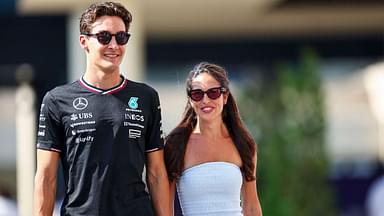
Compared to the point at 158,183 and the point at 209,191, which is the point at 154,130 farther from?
the point at 209,191

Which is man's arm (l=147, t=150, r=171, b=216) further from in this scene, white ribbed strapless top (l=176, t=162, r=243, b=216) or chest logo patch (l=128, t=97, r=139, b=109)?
chest logo patch (l=128, t=97, r=139, b=109)

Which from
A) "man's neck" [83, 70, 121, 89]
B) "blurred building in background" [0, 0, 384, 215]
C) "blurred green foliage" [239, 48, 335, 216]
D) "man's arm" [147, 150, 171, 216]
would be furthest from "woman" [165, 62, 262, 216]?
"blurred green foliage" [239, 48, 335, 216]

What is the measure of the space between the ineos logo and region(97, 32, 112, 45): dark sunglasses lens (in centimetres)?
28

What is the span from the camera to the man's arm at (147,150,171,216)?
5.36 metres

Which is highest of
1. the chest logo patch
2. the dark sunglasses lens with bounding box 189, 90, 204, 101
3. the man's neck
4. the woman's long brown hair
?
the man's neck

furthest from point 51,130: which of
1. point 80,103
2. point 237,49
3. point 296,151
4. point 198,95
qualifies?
point 237,49

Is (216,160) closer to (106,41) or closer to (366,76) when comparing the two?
(106,41)

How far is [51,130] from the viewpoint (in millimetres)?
5211

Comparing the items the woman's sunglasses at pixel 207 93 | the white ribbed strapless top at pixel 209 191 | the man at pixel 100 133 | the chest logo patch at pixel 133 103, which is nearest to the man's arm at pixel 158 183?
the man at pixel 100 133

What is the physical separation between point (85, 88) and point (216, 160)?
0.79 metres

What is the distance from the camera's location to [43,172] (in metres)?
5.21

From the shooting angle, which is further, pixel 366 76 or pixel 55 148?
pixel 366 76

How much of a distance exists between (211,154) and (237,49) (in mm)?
14105

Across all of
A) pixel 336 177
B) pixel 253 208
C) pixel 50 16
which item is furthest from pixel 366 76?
pixel 253 208
